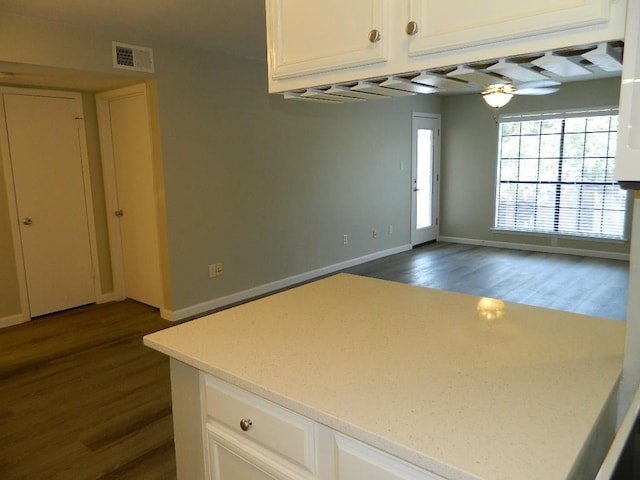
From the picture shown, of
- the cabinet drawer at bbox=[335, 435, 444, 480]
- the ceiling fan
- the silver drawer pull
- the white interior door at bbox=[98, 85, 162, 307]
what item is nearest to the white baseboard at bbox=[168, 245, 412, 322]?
the white interior door at bbox=[98, 85, 162, 307]

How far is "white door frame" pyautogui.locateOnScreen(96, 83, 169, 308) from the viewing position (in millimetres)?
4715

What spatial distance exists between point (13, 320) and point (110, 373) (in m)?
1.75

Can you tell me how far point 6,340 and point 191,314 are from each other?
1.56m

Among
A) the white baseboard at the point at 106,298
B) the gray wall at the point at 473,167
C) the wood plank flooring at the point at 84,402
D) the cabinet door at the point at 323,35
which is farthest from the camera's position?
the gray wall at the point at 473,167

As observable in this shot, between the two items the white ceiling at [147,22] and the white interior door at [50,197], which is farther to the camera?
the white interior door at [50,197]

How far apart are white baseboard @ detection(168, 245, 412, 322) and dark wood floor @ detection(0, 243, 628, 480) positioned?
0.65 feet

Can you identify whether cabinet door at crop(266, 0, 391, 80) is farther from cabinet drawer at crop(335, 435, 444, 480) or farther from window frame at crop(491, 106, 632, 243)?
window frame at crop(491, 106, 632, 243)

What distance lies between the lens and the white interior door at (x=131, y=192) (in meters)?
4.49

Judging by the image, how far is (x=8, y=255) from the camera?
170 inches

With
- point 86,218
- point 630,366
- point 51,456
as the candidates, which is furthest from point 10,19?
point 630,366

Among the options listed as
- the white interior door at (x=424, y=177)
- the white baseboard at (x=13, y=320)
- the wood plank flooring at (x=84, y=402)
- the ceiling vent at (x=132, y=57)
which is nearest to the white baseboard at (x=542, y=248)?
the white interior door at (x=424, y=177)

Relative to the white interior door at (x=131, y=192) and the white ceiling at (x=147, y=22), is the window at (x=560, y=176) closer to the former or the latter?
the white ceiling at (x=147, y=22)

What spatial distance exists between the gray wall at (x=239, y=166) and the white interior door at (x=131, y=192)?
13.1 inches

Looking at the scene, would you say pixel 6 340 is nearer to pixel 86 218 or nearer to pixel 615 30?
pixel 86 218
